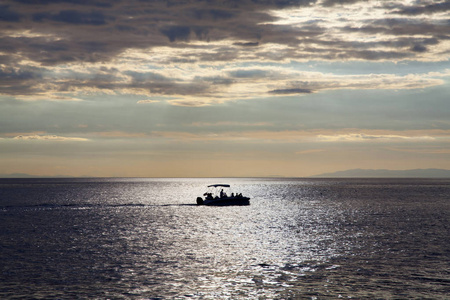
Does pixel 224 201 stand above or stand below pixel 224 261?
above

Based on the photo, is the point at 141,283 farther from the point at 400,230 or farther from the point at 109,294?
the point at 400,230

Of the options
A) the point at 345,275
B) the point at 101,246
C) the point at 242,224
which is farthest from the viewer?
the point at 242,224

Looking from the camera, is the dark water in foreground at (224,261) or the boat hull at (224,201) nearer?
the dark water in foreground at (224,261)

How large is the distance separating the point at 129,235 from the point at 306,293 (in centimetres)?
3819

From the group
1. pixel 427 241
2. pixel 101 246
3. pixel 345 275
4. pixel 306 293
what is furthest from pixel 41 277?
pixel 427 241

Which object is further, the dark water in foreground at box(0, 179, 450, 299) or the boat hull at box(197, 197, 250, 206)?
the boat hull at box(197, 197, 250, 206)

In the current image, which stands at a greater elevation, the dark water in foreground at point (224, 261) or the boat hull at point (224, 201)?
the boat hull at point (224, 201)

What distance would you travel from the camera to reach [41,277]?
37906 mm

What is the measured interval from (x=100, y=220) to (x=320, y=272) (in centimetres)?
5843

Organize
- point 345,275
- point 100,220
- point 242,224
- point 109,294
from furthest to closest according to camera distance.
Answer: point 100,220 → point 242,224 → point 345,275 → point 109,294

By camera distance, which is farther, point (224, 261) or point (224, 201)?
point (224, 201)

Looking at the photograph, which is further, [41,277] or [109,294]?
[41,277]

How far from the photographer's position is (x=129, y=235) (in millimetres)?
65375

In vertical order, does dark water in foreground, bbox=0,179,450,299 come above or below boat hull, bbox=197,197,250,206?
below
